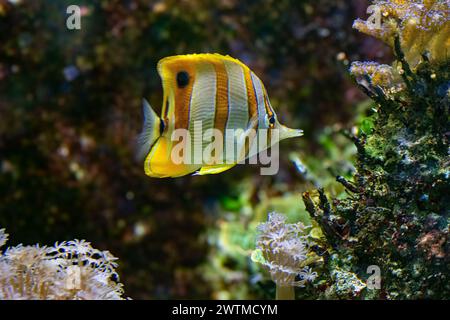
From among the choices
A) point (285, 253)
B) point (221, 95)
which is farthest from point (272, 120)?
point (285, 253)

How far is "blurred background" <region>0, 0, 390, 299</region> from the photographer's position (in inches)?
155

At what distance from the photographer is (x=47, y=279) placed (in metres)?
1.74

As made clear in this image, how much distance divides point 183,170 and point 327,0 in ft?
12.0

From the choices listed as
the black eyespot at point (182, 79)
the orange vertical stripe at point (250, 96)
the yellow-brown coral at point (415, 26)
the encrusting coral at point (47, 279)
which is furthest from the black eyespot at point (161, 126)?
the yellow-brown coral at point (415, 26)

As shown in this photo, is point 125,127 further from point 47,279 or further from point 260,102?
point 260,102

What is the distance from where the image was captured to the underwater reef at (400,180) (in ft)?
5.57

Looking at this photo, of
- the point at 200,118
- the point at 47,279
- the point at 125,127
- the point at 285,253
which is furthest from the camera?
the point at 125,127

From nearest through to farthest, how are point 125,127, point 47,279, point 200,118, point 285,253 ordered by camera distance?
1. point 200,118
2. point 47,279
3. point 285,253
4. point 125,127

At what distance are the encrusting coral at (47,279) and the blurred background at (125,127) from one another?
1955mm

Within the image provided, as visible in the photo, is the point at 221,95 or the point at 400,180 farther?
the point at 400,180

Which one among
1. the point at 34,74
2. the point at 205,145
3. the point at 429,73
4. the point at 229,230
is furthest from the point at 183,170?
the point at 34,74

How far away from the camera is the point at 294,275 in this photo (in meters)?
1.90

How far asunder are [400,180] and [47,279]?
1.47 m

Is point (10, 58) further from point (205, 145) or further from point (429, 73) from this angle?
point (429, 73)
